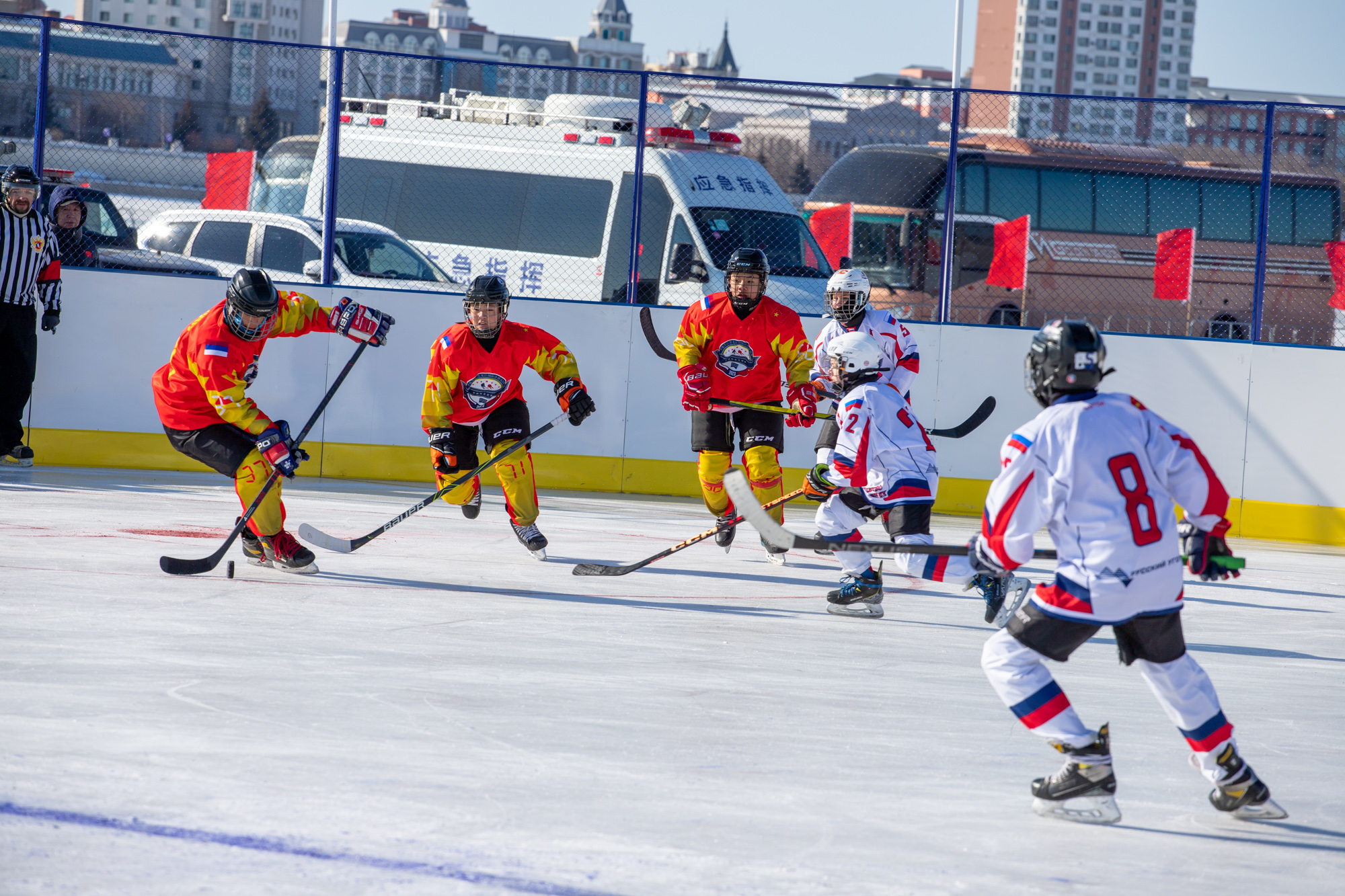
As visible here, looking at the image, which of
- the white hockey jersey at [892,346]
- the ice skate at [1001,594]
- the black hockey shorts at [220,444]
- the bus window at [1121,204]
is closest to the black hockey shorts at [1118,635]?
the ice skate at [1001,594]

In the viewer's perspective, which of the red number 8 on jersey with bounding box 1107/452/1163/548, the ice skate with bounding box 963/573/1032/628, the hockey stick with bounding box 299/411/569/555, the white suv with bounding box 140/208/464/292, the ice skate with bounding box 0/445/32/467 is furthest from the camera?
the white suv with bounding box 140/208/464/292

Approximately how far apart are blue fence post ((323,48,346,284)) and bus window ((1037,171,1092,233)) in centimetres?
926

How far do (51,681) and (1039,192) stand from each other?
1355 centimetres

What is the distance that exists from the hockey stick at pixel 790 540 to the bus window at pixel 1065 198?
12274mm

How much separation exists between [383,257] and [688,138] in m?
2.46

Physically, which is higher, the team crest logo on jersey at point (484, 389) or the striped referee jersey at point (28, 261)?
the striped referee jersey at point (28, 261)

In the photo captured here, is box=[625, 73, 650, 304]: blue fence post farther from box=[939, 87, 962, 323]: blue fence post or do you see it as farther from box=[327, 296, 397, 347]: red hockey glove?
box=[327, 296, 397, 347]: red hockey glove

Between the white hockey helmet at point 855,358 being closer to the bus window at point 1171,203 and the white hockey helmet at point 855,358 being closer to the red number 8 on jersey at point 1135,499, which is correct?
the red number 8 on jersey at point 1135,499

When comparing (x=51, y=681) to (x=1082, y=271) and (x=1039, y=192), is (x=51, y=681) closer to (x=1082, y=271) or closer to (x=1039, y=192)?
(x=1082, y=271)

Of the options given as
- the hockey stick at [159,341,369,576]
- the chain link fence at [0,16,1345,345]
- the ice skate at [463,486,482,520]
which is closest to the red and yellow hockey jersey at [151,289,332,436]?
the hockey stick at [159,341,369,576]

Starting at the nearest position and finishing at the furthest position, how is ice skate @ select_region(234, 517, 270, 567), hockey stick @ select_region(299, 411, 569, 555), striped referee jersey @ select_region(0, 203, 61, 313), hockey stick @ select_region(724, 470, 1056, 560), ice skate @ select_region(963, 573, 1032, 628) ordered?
1. hockey stick @ select_region(724, 470, 1056, 560)
2. ice skate @ select_region(963, 573, 1032, 628)
3. ice skate @ select_region(234, 517, 270, 567)
4. hockey stick @ select_region(299, 411, 569, 555)
5. striped referee jersey @ select_region(0, 203, 61, 313)

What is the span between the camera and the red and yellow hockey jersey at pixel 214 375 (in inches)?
201

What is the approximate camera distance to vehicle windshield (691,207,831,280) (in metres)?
9.96

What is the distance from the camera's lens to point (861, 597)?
16.7ft
